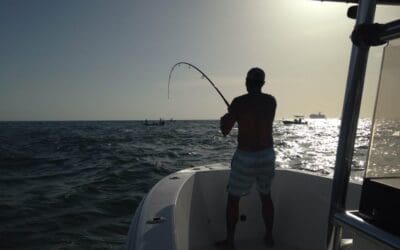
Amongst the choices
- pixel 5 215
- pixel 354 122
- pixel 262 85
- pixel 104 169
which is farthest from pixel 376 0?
pixel 104 169

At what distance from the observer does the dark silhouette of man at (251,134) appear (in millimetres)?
2984

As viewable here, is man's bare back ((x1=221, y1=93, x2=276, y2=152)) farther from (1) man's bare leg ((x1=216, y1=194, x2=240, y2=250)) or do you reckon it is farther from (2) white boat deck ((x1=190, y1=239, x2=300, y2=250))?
(2) white boat deck ((x1=190, y1=239, x2=300, y2=250))

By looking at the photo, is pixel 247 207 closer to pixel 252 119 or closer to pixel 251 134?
pixel 251 134

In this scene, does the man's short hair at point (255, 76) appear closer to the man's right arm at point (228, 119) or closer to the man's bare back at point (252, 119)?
the man's bare back at point (252, 119)

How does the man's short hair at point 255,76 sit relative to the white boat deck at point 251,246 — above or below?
above

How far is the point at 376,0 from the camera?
3.30ft

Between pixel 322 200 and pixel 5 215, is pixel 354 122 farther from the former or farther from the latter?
pixel 5 215

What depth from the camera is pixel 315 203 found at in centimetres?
340

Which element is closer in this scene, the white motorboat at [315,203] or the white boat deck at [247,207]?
the white motorboat at [315,203]

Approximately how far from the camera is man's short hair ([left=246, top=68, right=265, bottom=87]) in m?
2.97

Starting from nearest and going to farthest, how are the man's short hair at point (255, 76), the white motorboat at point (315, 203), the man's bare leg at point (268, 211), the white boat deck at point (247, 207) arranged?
the white motorboat at point (315, 203) → the man's short hair at point (255, 76) → the white boat deck at point (247, 207) → the man's bare leg at point (268, 211)

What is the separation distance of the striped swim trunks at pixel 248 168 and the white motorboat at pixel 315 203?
527 millimetres

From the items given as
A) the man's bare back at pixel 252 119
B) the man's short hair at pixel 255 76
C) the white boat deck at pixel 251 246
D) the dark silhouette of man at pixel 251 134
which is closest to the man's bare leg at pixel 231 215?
the dark silhouette of man at pixel 251 134

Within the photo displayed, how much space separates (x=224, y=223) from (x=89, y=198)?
4893 mm
